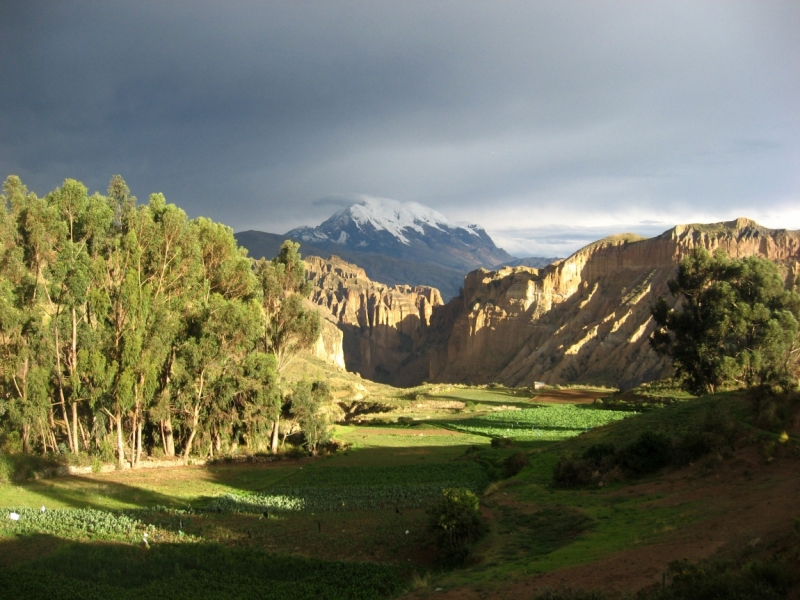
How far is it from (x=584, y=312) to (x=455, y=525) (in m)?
119

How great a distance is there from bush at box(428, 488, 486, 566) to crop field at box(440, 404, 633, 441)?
28.4 m

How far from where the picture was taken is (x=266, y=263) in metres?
51.0

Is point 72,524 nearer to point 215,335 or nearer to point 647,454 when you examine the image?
point 215,335

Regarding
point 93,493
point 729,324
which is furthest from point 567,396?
point 93,493

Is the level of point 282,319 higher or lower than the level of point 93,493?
higher

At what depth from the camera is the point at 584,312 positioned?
134 metres

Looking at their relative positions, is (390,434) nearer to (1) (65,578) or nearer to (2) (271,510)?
(2) (271,510)

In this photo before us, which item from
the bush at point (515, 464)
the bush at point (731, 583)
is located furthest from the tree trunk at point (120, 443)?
the bush at point (731, 583)

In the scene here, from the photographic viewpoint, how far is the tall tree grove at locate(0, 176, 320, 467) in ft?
123

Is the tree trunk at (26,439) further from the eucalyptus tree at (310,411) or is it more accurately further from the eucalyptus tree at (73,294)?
the eucalyptus tree at (310,411)

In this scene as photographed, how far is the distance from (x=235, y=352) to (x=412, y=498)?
2002cm

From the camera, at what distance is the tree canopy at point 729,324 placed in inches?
1964

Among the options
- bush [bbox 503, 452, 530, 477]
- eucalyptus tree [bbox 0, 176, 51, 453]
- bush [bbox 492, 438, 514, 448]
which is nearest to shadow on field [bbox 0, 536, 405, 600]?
bush [bbox 503, 452, 530, 477]

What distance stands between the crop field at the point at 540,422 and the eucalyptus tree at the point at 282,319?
1965cm
